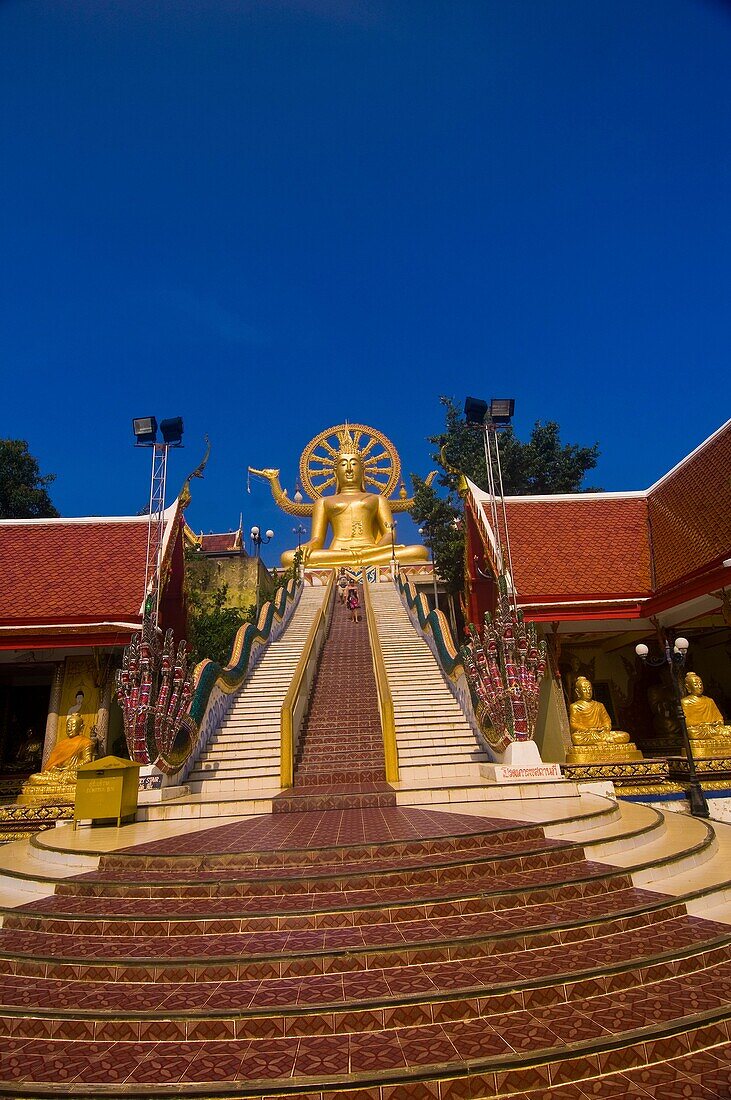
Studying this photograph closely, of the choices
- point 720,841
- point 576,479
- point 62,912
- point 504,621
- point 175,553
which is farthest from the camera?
point 576,479

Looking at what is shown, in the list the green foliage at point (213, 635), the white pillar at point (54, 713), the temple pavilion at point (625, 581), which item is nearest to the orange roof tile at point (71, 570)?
the white pillar at point (54, 713)

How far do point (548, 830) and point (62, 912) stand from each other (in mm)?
4065

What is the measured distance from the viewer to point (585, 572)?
471 inches

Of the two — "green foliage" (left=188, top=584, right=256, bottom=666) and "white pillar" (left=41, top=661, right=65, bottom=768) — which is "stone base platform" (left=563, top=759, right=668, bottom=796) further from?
"white pillar" (left=41, top=661, right=65, bottom=768)

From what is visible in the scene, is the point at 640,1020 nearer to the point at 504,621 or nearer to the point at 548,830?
the point at 548,830

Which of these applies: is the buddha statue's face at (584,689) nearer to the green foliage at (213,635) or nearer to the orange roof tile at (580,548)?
the orange roof tile at (580,548)

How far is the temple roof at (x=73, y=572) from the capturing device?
1046 cm

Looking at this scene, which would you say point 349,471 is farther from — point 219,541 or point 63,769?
point 63,769

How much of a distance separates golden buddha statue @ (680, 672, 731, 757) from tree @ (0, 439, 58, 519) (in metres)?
21.5

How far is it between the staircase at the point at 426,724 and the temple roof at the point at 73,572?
17.1 ft

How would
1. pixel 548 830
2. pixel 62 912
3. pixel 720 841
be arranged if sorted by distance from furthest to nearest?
1. pixel 720 841
2. pixel 548 830
3. pixel 62 912

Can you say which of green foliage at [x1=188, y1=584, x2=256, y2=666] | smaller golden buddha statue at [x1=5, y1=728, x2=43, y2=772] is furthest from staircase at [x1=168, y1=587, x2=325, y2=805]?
smaller golden buddha statue at [x1=5, y1=728, x2=43, y2=772]

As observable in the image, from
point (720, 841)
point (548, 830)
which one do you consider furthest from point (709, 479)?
point (548, 830)

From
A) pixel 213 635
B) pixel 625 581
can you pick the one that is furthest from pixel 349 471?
pixel 625 581
